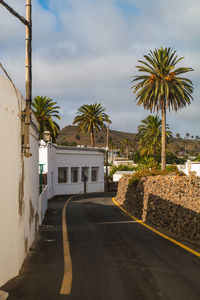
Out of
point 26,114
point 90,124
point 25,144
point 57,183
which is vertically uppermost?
point 90,124

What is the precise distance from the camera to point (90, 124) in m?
66.0

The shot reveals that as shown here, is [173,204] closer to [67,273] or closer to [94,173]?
[67,273]

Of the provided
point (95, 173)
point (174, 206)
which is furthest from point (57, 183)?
point (174, 206)

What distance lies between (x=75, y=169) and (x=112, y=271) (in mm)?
39218

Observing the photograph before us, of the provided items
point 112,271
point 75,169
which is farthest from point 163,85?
point 112,271

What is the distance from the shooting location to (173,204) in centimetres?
1419

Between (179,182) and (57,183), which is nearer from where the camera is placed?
(179,182)

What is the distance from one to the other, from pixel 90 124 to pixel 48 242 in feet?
183

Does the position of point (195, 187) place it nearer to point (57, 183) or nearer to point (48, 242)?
point (48, 242)

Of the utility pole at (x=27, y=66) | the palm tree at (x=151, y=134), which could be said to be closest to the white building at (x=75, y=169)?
the palm tree at (x=151, y=134)

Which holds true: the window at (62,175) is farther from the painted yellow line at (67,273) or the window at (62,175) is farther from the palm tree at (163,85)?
the painted yellow line at (67,273)

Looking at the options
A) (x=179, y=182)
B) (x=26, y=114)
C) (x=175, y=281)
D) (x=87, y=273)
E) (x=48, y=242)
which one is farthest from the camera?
(x=179, y=182)

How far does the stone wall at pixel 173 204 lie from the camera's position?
39.6 ft

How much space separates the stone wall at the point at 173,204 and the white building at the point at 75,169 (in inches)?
849
